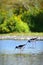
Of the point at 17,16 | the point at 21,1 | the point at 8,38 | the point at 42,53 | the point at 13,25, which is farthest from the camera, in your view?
the point at 21,1

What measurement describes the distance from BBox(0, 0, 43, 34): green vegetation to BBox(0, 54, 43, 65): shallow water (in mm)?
15697

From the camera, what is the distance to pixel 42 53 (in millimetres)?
16844

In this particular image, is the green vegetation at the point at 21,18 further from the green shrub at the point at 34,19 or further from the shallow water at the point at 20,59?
the shallow water at the point at 20,59

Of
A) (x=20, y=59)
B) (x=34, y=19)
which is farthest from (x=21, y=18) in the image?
(x=20, y=59)

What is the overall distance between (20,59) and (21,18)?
769 inches

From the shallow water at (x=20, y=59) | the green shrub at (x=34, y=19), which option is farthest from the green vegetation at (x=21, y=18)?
the shallow water at (x=20, y=59)

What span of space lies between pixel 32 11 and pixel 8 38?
7015 mm

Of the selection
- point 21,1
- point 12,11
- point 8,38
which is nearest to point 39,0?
point 21,1

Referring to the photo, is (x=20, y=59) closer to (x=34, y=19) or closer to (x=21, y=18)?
(x=34, y=19)

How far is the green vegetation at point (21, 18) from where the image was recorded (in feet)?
106

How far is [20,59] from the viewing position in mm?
15000

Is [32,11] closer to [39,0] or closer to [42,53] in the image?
[39,0]

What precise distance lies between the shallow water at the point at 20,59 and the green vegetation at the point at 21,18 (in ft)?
51.5


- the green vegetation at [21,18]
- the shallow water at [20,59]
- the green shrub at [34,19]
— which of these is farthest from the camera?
the green shrub at [34,19]
